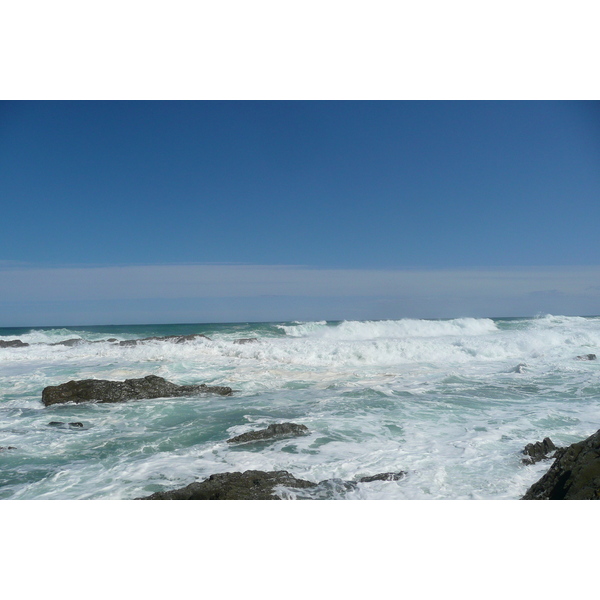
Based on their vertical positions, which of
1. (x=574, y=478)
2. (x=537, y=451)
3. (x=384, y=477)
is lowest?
(x=384, y=477)

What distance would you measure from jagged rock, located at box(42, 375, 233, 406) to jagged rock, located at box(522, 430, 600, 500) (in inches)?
271

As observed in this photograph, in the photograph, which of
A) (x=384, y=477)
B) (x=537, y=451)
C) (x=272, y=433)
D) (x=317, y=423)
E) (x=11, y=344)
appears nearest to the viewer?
(x=384, y=477)

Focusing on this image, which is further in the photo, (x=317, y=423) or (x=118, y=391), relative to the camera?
(x=118, y=391)

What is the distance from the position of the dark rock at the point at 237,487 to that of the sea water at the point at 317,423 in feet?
0.63

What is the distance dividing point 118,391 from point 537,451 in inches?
313

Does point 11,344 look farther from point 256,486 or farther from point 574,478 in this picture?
point 574,478

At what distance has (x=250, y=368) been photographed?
12.6 metres

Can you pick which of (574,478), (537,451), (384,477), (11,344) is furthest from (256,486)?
(11,344)

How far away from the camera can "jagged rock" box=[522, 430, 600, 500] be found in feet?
9.78

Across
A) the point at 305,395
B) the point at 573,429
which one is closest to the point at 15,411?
the point at 305,395

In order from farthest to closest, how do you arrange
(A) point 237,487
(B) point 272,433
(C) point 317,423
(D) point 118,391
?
1. (D) point 118,391
2. (C) point 317,423
3. (B) point 272,433
4. (A) point 237,487

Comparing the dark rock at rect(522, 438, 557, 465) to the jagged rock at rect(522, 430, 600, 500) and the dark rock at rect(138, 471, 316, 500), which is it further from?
the dark rock at rect(138, 471, 316, 500)

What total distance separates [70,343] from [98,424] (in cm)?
1609

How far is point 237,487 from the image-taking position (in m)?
3.86
